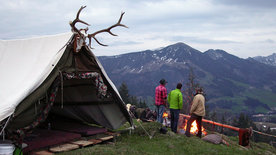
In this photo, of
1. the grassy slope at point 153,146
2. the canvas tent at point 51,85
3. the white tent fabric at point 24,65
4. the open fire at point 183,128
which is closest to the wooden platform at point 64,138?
the grassy slope at point 153,146

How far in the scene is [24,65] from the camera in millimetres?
7504

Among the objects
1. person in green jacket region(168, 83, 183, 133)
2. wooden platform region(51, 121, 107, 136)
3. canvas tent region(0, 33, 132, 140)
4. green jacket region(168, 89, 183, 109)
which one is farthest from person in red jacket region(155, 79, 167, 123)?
wooden platform region(51, 121, 107, 136)

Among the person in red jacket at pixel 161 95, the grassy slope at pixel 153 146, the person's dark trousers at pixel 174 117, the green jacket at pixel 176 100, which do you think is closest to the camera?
the grassy slope at pixel 153 146

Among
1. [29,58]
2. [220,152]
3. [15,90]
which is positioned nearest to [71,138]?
[15,90]

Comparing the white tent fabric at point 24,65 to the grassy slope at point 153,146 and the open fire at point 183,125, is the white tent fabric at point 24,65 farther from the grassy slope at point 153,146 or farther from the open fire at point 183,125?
the open fire at point 183,125

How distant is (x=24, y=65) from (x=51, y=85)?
1294mm

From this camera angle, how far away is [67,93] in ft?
30.7

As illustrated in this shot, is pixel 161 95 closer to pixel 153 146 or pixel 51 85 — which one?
pixel 153 146

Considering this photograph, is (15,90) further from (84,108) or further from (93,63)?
(84,108)

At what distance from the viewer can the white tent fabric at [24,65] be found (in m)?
6.14

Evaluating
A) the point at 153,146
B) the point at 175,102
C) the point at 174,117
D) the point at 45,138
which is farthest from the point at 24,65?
the point at 174,117

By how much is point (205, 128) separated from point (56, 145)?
673cm

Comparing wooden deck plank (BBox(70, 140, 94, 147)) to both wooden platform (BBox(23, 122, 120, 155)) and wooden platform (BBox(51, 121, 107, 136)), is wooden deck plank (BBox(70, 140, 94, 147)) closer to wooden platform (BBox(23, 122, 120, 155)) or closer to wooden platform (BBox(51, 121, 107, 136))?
wooden platform (BBox(23, 122, 120, 155))

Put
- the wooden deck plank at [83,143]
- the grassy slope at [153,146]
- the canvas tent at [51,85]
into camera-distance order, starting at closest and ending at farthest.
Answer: the canvas tent at [51,85] < the grassy slope at [153,146] < the wooden deck plank at [83,143]
